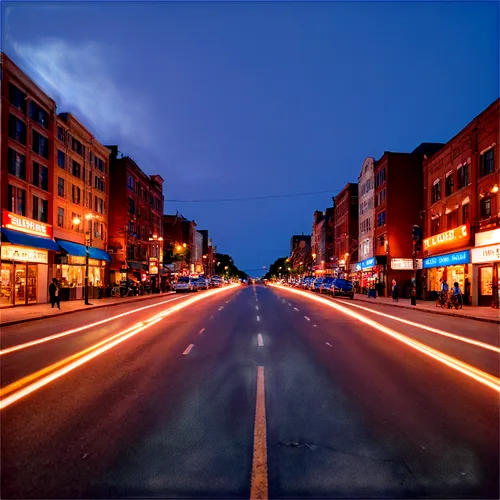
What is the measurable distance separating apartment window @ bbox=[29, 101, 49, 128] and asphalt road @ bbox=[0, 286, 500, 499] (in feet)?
88.6

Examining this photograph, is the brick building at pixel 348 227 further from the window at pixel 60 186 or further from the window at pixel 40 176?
the window at pixel 40 176

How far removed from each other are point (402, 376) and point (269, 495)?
6024 mm

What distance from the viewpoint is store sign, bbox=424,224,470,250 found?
1448 inches

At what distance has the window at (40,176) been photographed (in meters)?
36.3

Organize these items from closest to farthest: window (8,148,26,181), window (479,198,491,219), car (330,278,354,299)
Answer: window (8,148,26,181) < window (479,198,491,219) < car (330,278,354,299)

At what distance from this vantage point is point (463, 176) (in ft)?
128

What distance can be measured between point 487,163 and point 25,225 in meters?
30.9

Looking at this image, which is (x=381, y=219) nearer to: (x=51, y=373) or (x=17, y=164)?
(x=17, y=164)

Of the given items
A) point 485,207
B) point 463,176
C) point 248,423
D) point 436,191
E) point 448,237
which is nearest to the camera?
point 248,423

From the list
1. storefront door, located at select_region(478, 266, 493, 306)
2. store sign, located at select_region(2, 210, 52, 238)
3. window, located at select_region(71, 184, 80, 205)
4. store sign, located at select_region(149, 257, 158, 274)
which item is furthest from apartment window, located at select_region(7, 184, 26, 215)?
storefront door, located at select_region(478, 266, 493, 306)

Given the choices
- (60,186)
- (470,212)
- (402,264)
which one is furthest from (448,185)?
(60,186)

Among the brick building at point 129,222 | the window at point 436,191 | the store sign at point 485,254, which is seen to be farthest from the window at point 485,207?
the brick building at point 129,222

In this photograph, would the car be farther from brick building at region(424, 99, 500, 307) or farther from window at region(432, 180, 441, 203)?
window at region(432, 180, 441, 203)

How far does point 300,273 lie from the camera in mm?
153750
